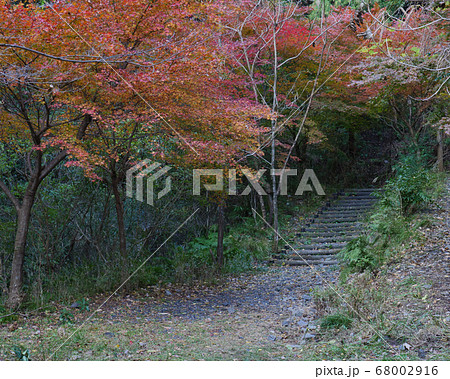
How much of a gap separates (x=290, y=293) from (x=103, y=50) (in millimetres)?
4696

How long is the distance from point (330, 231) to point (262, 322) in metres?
6.09

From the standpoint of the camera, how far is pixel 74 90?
5215 mm

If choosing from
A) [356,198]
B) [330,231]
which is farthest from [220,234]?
[356,198]

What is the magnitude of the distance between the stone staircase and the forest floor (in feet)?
6.49

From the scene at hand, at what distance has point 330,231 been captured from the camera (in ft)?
35.7

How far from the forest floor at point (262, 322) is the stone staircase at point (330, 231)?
1.98 metres

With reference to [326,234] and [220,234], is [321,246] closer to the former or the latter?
[326,234]

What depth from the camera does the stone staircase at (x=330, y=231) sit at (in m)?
9.25

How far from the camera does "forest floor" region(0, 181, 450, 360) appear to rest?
3773 millimetres

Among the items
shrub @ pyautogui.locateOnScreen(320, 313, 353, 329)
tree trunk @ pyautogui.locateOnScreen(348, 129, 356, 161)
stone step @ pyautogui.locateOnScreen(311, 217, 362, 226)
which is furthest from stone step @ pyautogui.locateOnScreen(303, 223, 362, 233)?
shrub @ pyautogui.locateOnScreen(320, 313, 353, 329)

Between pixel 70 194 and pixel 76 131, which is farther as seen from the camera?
pixel 70 194

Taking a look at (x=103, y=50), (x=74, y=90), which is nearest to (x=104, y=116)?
(x=74, y=90)

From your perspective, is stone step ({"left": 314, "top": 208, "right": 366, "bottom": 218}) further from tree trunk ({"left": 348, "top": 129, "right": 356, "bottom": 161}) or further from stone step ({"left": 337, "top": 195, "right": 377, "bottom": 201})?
tree trunk ({"left": 348, "top": 129, "right": 356, "bottom": 161})

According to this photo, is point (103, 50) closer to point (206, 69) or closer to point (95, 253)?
point (206, 69)
